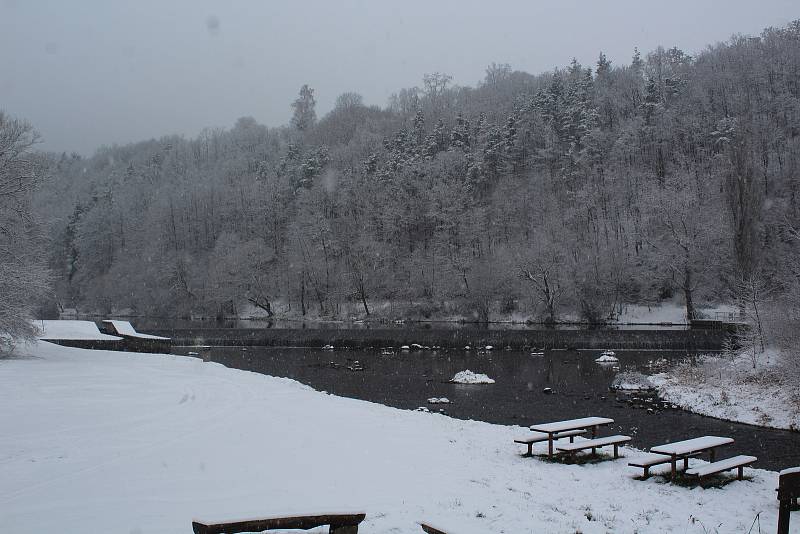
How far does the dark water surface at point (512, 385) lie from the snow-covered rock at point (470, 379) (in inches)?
24.6

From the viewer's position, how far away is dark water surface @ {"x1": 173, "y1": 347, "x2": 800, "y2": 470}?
17781 mm

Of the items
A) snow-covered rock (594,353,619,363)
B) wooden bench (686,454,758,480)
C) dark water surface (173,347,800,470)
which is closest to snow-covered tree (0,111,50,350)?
dark water surface (173,347,800,470)

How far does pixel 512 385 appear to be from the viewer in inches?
1069

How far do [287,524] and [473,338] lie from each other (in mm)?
39414

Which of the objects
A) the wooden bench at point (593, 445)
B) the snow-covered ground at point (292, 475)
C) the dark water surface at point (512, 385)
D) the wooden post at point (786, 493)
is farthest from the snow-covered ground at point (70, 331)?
the wooden post at point (786, 493)

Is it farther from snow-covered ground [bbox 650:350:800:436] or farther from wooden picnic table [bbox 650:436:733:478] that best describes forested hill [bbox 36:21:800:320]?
wooden picnic table [bbox 650:436:733:478]

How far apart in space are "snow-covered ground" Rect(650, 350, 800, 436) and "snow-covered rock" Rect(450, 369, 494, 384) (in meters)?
7.50

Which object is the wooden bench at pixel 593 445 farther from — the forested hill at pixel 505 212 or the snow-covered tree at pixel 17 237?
the forested hill at pixel 505 212

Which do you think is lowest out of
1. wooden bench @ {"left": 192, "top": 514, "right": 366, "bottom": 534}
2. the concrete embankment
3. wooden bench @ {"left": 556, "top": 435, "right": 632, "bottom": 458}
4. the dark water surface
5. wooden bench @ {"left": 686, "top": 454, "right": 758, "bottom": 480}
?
the dark water surface

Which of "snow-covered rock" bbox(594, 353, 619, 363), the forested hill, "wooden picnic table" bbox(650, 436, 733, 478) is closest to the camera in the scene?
"wooden picnic table" bbox(650, 436, 733, 478)

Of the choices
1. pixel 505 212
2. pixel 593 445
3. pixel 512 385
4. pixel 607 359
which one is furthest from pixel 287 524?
pixel 505 212

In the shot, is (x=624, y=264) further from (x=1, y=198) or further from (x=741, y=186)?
(x=1, y=198)

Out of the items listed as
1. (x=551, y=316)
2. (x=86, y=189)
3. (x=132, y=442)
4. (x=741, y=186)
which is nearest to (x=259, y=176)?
(x=86, y=189)

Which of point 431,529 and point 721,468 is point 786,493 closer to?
point 721,468
